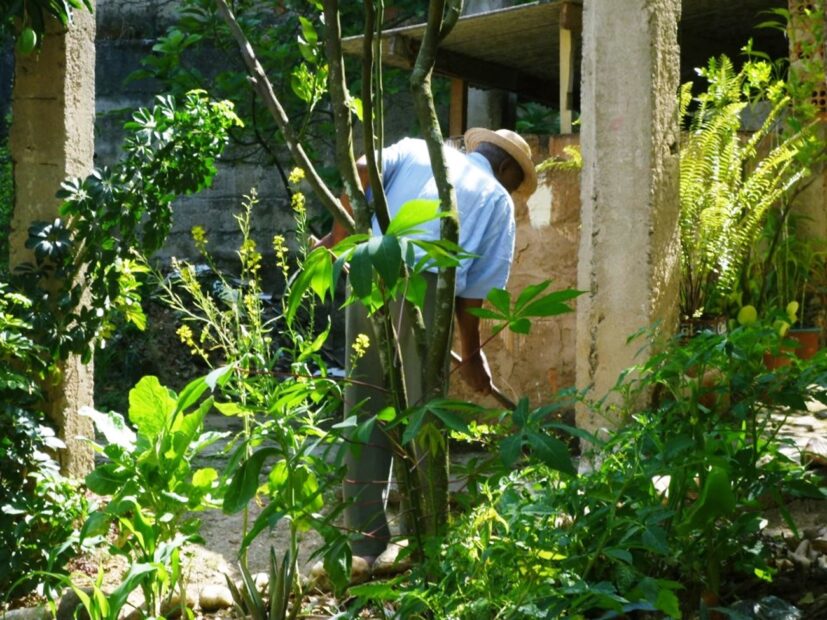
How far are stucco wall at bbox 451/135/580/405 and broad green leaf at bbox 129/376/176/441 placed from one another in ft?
9.68

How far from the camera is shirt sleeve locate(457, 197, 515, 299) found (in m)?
4.66

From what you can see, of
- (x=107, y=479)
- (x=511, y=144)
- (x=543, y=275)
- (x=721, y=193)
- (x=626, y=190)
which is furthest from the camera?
(x=543, y=275)

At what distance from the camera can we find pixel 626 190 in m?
4.79

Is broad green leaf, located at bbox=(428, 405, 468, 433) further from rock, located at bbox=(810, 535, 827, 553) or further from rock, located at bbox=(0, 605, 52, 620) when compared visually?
rock, located at bbox=(0, 605, 52, 620)

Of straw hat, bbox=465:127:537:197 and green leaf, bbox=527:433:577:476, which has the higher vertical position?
straw hat, bbox=465:127:537:197

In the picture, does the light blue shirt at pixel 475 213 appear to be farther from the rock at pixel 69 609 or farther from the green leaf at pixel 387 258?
the green leaf at pixel 387 258


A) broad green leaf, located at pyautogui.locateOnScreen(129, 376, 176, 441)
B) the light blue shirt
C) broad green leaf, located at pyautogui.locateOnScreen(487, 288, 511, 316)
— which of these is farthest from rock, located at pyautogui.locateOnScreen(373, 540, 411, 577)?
broad green leaf, located at pyautogui.locateOnScreen(487, 288, 511, 316)

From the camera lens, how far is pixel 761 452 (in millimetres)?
2953

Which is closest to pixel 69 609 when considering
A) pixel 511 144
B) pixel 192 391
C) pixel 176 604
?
pixel 176 604

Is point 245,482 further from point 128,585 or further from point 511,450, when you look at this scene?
point 511,450

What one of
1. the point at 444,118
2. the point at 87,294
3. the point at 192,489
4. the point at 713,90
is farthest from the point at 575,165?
the point at 444,118

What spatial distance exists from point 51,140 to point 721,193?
2.85 meters

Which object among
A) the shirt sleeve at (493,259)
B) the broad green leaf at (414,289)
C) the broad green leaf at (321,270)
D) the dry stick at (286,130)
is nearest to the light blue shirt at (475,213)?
the shirt sleeve at (493,259)

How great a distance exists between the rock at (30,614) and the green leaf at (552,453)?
2.06 metres
